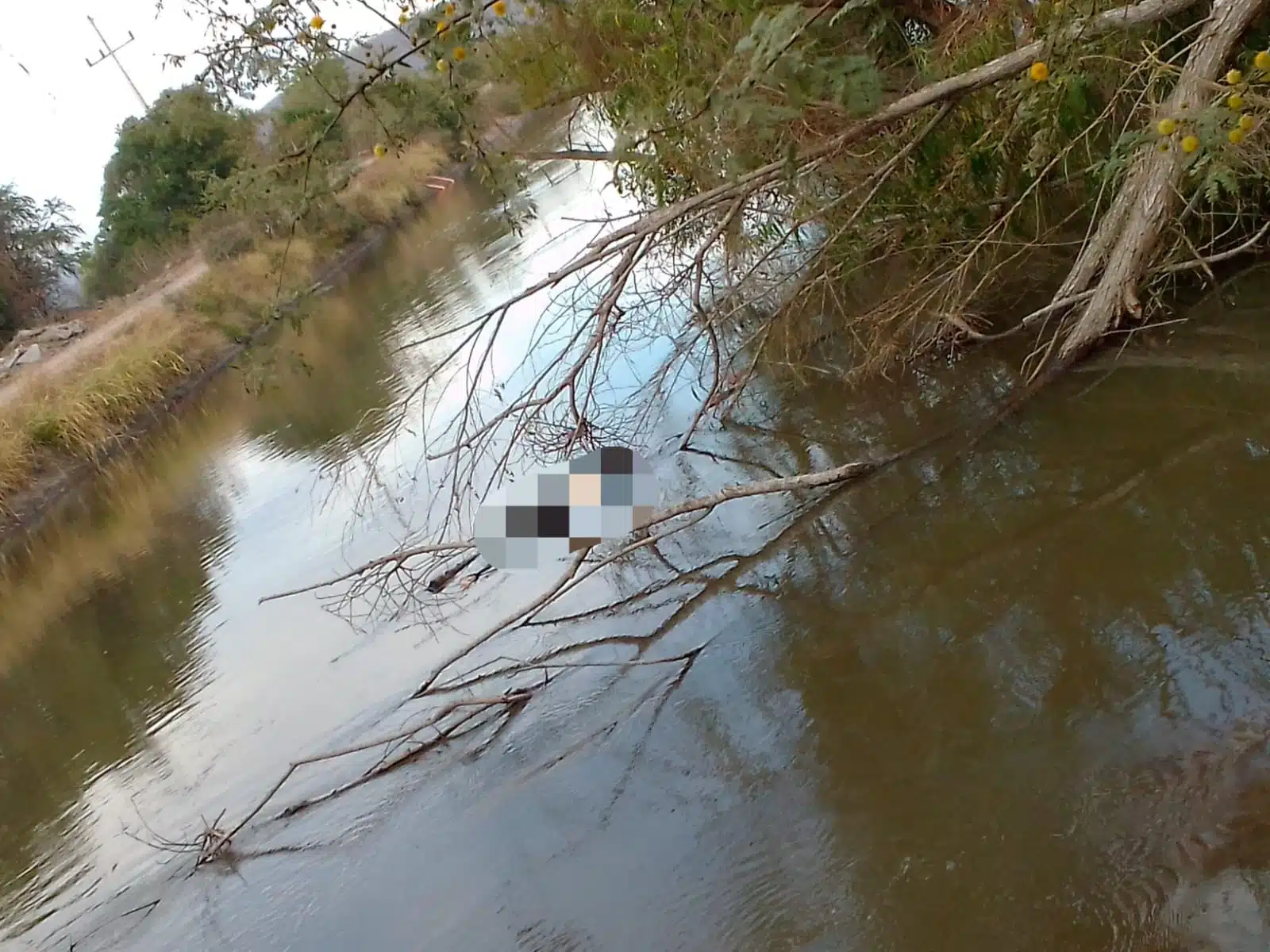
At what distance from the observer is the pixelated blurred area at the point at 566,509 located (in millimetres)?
4574

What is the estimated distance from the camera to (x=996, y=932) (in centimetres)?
290

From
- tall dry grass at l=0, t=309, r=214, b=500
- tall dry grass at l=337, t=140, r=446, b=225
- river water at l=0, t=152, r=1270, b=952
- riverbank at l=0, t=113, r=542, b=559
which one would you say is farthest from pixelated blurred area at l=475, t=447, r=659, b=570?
tall dry grass at l=337, t=140, r=446, b=225

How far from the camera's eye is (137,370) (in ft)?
46.9

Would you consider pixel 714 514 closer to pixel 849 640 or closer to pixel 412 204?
pixel 849 640

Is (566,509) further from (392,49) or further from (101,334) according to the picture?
(101,334)

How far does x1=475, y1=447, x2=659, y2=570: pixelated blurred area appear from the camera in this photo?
4.57 m

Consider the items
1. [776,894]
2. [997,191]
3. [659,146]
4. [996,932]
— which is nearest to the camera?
[996,932]

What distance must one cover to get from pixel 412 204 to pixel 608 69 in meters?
15.5

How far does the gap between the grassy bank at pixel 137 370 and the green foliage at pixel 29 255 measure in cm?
487

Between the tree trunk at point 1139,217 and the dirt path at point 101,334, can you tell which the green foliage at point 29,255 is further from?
the tree trunk at point 1139,217

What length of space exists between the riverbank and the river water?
5.47 metres

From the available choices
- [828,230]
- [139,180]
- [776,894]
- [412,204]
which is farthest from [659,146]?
[139,180]

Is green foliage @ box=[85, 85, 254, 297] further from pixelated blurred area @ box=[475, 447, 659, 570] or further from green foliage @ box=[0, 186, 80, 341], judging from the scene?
pixelated blurred area @ box=[475, 447, 659, 570]

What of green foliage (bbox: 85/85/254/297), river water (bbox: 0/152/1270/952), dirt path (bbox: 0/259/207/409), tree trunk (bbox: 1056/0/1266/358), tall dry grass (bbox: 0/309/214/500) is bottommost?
river water (bbox: 0/152/1270/952)
